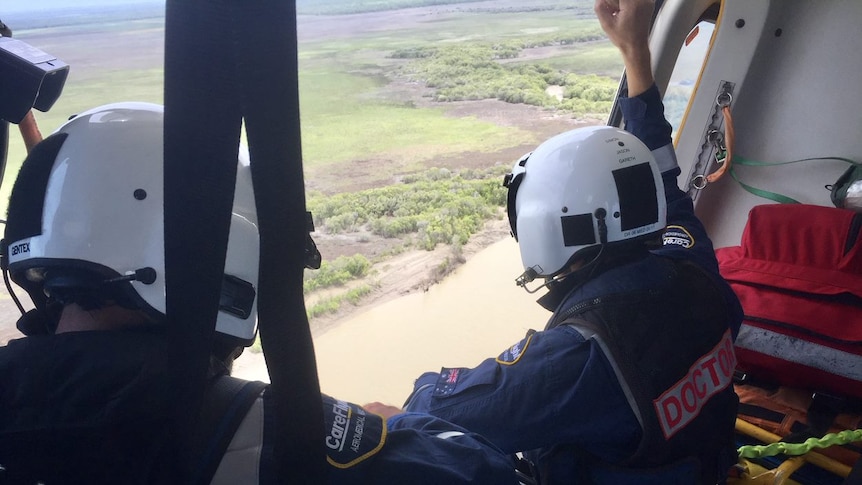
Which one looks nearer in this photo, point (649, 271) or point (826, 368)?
point (649, 271)

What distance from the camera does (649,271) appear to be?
1503 mm

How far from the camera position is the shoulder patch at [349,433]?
2.54ft

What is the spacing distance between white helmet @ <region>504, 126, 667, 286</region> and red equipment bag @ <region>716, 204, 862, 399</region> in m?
0.83

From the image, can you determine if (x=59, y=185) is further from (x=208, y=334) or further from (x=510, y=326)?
(x=510, y=326)

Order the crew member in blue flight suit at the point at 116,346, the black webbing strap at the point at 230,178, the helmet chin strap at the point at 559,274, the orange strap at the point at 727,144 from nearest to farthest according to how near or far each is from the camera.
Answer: the black webbing strap at the point at 230,178, the crew member in blue flight suit at the point at 116,346, the helmet chin strap at the point at 559,274, the orange strap at the point at 727,144

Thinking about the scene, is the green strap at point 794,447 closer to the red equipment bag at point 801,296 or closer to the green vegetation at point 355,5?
the red equipment bag at point 801,296

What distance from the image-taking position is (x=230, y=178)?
510mm

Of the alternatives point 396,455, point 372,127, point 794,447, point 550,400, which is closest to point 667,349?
point 550,400

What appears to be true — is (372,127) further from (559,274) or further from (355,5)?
(559,274)

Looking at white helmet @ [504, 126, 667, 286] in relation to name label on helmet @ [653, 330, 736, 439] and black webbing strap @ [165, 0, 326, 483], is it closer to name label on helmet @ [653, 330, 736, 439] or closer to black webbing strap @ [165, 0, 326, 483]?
name label on helmet @ [653, 330, 736, 439]

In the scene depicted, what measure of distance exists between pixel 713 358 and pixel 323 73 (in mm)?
1400

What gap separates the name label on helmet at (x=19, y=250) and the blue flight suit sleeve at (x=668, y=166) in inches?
60.5

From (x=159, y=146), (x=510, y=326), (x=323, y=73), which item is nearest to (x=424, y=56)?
(x=323, y=73)

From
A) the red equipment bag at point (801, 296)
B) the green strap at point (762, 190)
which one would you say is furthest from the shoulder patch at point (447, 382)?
the green strap at point (762, 190)
